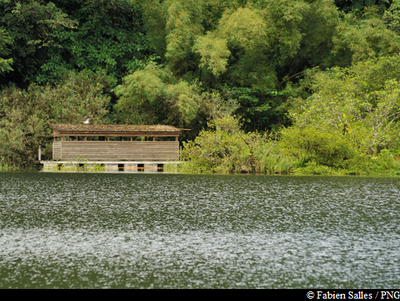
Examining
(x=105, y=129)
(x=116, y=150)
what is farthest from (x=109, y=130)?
(x=116, y=150)

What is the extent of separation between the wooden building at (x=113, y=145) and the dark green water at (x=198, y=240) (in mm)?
16656

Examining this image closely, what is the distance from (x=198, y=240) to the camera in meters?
8.28

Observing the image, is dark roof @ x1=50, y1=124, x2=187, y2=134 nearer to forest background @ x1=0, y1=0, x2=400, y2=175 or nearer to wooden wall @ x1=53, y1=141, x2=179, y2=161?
wooden wall @ x1=53, y1=141, x2=179, y2=161

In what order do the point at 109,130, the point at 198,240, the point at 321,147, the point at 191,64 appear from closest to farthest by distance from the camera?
1. the point at 198,240
2. the point at 321,147
3. the point at 109,130
4. the point at 191,64

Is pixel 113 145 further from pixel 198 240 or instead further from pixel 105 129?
pixel 198 240

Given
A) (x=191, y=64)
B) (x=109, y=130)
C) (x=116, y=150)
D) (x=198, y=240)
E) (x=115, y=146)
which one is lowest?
(x=198, y=240)

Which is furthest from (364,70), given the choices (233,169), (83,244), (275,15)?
(83,244)

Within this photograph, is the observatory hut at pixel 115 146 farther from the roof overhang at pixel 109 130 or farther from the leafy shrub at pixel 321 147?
the leafy shrub at pixel 321 147

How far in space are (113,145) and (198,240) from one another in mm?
24558

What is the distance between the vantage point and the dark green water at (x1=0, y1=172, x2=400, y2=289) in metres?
6.14

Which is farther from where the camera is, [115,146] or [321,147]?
[115,146]

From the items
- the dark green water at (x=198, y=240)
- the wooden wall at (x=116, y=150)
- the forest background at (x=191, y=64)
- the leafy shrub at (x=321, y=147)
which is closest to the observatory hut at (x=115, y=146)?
the wooden wall at (x=116, y=150)

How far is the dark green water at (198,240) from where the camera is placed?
6.14 m
